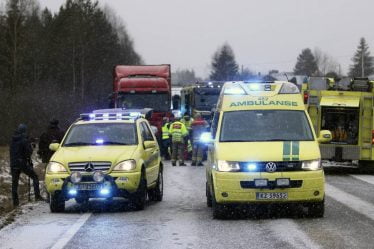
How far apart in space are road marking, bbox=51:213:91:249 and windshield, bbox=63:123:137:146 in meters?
1.61

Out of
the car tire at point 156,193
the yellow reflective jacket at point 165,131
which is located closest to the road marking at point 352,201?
the car tire at point 156,193

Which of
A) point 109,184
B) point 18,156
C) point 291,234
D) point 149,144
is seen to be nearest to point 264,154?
point 291,234

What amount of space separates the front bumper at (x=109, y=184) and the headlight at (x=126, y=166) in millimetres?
87

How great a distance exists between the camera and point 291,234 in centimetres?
1027

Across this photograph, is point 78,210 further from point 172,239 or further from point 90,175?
point 172,239

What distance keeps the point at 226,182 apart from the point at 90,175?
2.58 m

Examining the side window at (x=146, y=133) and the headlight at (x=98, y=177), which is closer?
the headlight at (x=98, y=177)

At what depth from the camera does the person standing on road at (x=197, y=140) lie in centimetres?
2516

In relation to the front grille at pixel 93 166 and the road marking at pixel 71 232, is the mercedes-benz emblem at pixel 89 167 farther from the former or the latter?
the road marking at pixel 71 232

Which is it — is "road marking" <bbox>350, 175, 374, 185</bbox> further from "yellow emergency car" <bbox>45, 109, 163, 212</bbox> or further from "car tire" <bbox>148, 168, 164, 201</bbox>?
"yellow emergency car" <bbox>45, 109, 163, 212</bbox>

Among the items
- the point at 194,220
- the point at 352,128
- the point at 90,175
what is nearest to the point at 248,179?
the point at 194,220

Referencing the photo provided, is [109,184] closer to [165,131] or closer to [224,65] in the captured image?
[165,131]

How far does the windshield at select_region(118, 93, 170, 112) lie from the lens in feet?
94.9

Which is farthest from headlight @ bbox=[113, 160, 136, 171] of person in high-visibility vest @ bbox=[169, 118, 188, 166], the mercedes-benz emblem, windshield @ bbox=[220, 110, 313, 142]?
person in high-visibility vest @ bbox=[169, 118, 188, 166]
